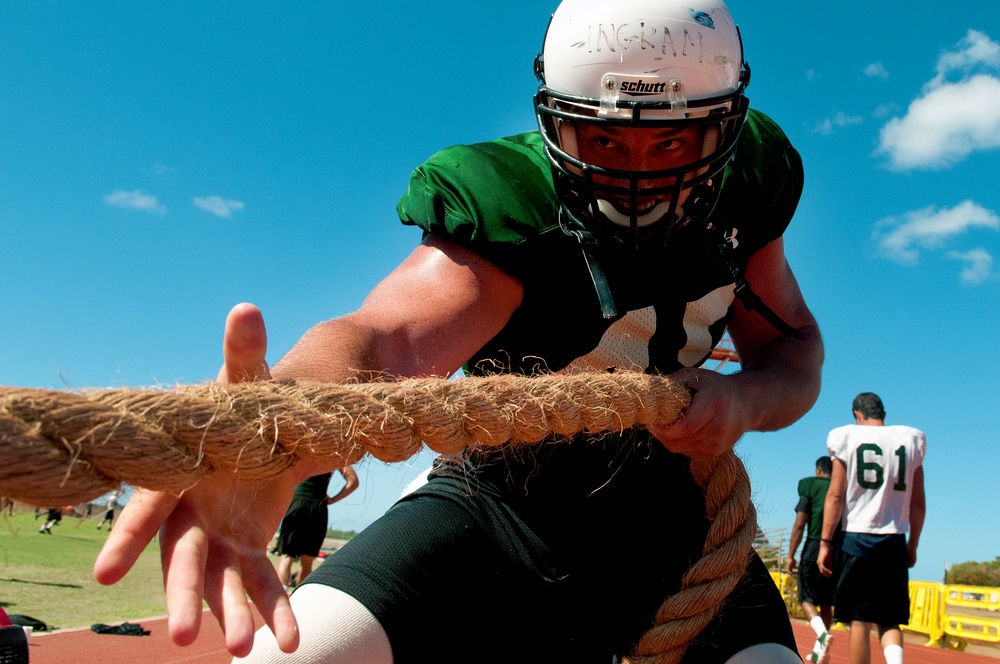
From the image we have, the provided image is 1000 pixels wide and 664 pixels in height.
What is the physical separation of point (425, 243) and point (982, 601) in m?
13.4

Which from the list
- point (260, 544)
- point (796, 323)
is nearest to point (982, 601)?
point (796, 323)

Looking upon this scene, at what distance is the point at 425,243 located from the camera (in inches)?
89.4

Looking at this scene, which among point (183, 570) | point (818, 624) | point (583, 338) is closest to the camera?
point (183, 570)

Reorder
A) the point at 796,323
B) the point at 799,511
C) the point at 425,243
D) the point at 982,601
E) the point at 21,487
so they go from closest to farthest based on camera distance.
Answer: the point at 21,487, the point at 425,243, the point at 796,323, the point at 799,511, the point at 982,601

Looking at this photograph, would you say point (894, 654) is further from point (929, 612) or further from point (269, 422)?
point (929, 612)

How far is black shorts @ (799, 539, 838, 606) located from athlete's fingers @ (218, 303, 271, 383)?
6809mm

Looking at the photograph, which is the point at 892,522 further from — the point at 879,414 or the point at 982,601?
the point at 982,601

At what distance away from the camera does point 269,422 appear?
3.88ft

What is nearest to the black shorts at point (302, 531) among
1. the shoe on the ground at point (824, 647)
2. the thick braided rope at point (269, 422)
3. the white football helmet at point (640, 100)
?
the shoe on the ground at point (824, 647)

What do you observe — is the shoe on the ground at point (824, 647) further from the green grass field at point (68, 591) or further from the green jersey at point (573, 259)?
the green grass field at point (68, 591)

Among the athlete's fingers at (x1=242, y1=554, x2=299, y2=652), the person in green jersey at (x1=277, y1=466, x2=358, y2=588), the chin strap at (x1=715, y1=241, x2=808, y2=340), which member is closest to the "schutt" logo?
the chin strap at (x1=715, y1=241, x2=808, y2=340)

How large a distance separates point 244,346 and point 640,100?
1.42 m

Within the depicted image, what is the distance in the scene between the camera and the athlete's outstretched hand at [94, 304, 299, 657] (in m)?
1.02

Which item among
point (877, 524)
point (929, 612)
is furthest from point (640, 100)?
point (929, 612)
